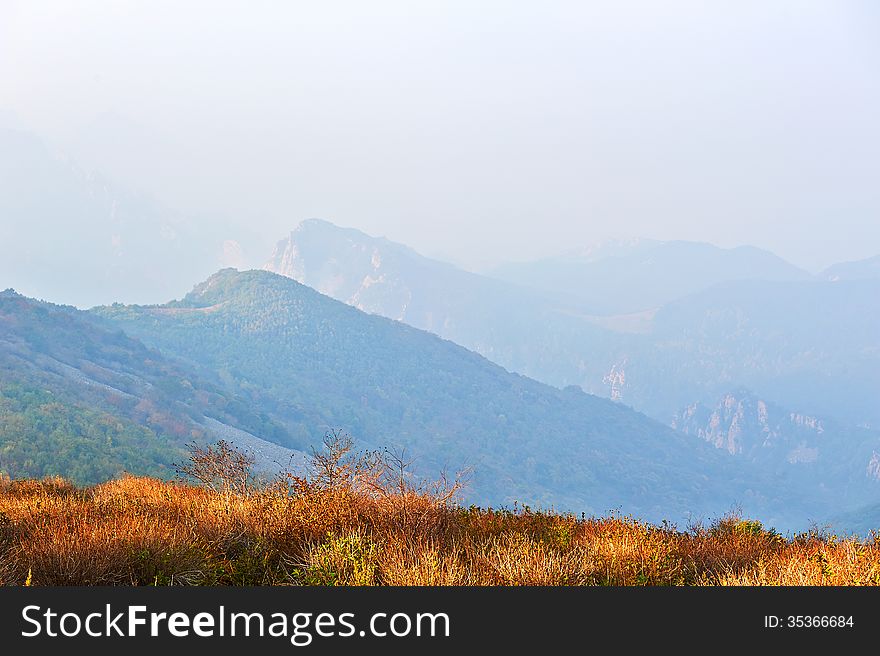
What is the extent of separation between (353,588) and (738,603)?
3042mm

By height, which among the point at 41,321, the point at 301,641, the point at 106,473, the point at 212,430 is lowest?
the point at 301,641

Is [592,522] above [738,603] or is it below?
above

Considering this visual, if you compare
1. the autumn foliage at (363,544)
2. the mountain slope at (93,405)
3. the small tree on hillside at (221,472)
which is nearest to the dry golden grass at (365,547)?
the autumn foliage at (363,544)

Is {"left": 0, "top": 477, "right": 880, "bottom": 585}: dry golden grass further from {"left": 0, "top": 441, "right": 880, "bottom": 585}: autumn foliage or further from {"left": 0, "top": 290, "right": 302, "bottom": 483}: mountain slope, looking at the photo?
{"left": 0, "top": 290, "right": 302, "bottom": 483}: mountain slope

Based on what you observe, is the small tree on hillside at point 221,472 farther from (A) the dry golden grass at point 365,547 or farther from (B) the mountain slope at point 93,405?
(B) the mountain slope at point 93,405

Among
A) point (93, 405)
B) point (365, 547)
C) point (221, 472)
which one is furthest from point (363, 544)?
point (93, 405)

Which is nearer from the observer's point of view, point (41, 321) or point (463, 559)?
point (463, 559)

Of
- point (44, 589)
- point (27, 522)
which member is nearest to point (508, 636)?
point (44, 589)

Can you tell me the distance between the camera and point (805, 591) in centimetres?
688

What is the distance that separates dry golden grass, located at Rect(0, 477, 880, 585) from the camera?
25.4 feet

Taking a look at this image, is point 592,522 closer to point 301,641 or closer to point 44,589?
point 301,641

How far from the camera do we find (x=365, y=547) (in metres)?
8.55

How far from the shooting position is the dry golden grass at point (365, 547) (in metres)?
7.73

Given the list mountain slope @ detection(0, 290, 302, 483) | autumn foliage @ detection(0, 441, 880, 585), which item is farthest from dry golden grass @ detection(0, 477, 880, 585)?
mountain slope @ detection(0, 290, 302, 483)
